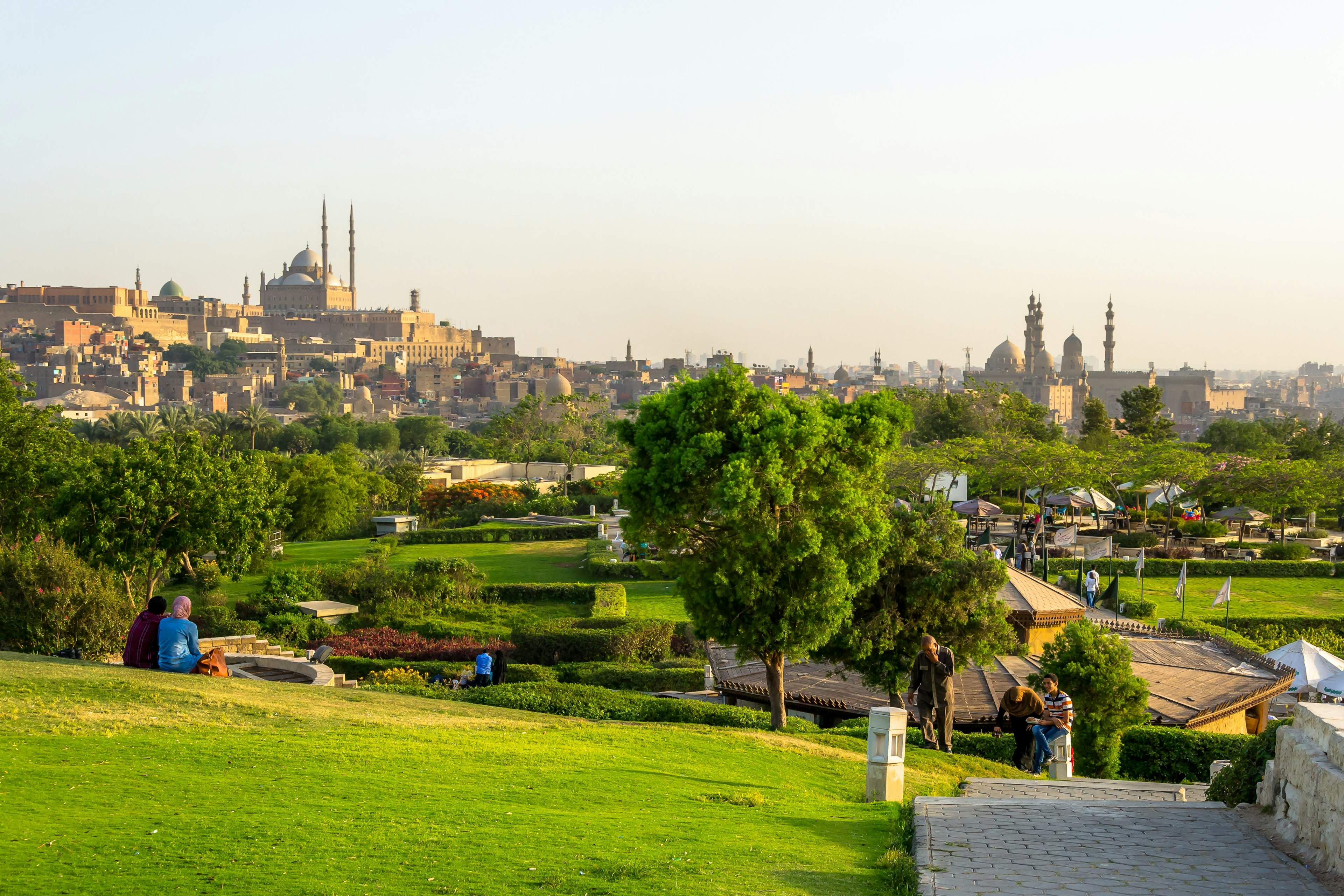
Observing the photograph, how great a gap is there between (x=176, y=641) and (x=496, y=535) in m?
25.6

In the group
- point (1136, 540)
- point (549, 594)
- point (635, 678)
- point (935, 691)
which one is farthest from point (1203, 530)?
point (935, 691)

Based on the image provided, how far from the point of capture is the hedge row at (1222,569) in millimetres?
32062

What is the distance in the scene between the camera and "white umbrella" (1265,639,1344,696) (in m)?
18.5

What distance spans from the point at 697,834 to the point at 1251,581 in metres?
28.7

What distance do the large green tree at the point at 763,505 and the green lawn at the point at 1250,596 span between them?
15.6 m

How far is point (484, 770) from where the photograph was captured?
842 centimetres

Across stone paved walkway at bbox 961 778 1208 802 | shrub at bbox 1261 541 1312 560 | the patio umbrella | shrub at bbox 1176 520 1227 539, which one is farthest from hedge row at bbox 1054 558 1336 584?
stone paved walkway at bbox 961 778 1208 802

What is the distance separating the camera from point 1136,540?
123ft

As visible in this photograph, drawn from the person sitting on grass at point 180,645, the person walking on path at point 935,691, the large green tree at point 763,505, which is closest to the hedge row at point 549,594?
the large green tree at point 763,505

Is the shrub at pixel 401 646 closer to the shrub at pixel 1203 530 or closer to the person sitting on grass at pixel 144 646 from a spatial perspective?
the person sitting on grass at pixel 144 646

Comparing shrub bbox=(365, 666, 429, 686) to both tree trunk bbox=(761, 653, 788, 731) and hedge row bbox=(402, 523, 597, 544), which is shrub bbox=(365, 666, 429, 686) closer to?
tree trunk bbox=(761, 653, 788, 731)

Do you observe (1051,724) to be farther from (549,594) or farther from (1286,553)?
(1286,553)

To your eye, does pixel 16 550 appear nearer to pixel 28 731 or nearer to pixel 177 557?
pixel 177 557

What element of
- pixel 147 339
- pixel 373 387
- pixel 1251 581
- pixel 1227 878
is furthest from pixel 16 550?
pixel 147 339
